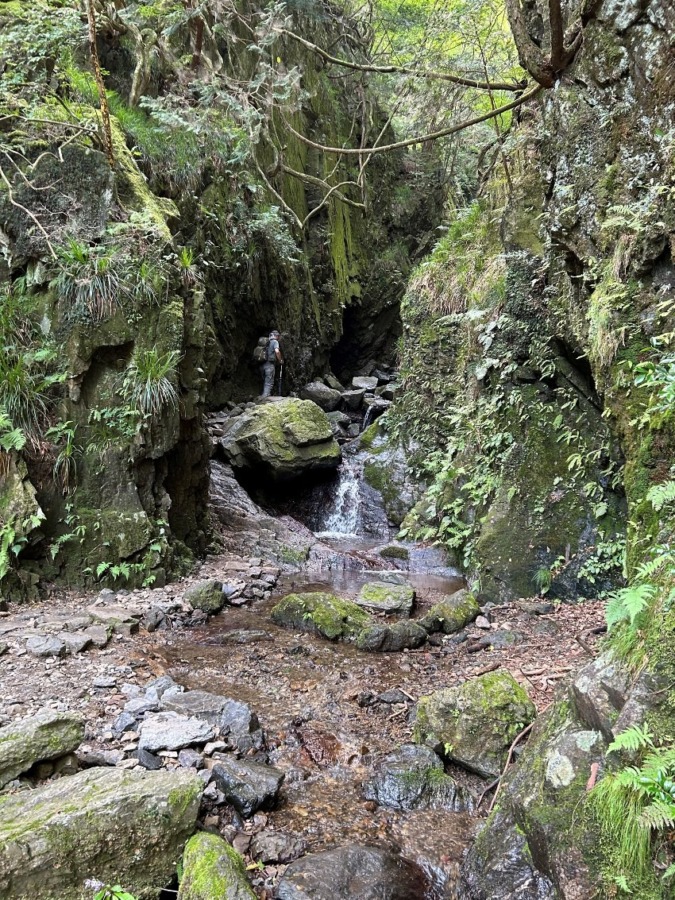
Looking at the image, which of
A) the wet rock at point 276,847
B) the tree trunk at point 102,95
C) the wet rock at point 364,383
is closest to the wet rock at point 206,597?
the wet rock at point 276,847

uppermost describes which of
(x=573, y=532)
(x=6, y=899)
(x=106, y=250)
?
(x=106, y=250)

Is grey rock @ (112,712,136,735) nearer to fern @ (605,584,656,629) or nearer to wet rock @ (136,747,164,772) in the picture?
wet rock @ (136,747,164,772)

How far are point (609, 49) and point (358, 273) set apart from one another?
13481 millimetres

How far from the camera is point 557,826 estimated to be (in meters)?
2.06

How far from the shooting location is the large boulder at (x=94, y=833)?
201 cm

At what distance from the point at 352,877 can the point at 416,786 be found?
745 millimetres

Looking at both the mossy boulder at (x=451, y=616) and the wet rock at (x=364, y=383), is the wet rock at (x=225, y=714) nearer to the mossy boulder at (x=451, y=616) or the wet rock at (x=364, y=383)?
the mossy boulder at (x=451, y=616)

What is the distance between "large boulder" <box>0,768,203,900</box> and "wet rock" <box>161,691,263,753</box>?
0.93 meters

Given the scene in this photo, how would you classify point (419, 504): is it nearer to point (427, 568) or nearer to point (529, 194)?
point (427, 568)

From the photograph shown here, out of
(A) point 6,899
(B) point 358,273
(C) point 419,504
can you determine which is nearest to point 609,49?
(A) point 6,899

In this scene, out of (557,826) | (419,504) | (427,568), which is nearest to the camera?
(557,826)

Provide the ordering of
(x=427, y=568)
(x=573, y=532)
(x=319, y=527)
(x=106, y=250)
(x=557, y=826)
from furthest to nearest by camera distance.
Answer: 1. (x=319, y=527)
2. (x=427, y=568)
3. (x=106, y=250)
4. (x=573, y=532)
5. (x=557, y=826)

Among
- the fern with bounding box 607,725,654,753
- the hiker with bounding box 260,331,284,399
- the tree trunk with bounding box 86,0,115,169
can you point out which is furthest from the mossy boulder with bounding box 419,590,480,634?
the hiker with bounding box 260,331,284,399

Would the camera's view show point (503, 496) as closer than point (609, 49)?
No
